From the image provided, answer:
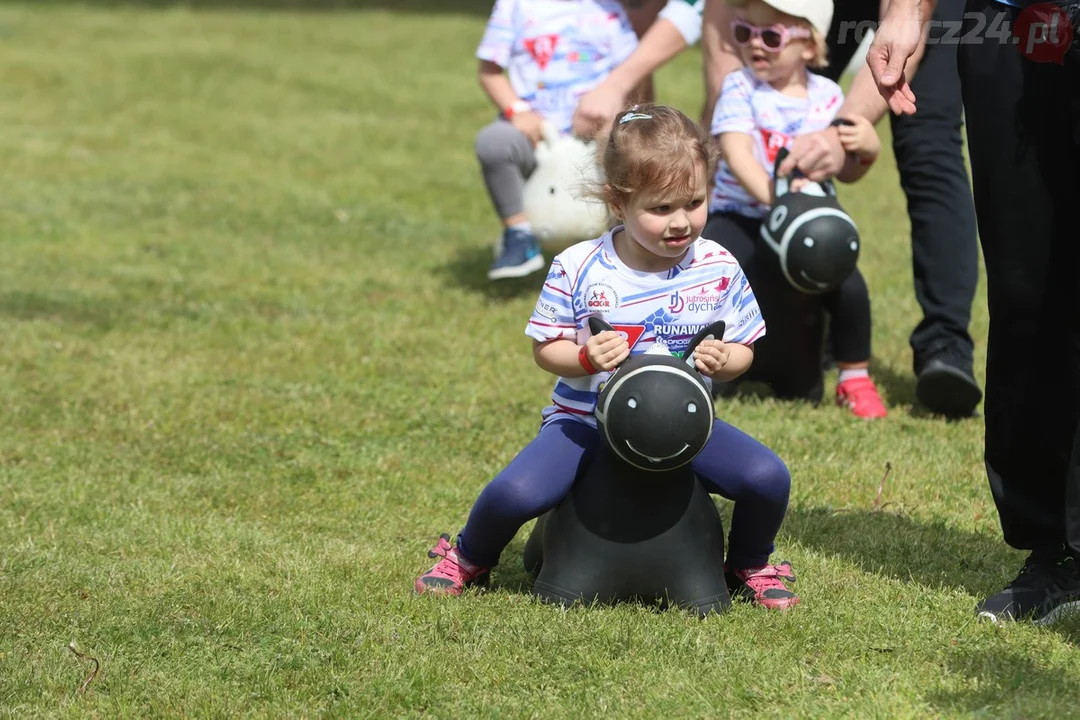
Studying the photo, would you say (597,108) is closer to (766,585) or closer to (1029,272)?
(766,585)

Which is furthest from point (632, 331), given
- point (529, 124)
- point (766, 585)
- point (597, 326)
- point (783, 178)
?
point (529, 124)

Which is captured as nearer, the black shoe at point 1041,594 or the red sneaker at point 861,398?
the black shoe at point 1041,594

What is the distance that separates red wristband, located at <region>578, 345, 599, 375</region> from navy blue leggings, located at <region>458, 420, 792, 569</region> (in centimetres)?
23

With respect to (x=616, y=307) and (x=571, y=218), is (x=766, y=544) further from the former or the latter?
(x=571, y=218)

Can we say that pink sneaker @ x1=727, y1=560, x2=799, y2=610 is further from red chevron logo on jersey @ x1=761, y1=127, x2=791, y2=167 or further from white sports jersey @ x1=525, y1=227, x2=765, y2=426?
red chevron logo on jersey @ x1=761, y1=127, x2=791, y2=167

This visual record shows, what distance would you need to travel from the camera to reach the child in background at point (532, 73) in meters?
7.80

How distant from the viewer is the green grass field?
3424 mm

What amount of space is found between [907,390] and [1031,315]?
9.51ft

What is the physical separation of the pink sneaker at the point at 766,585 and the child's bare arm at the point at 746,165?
7.18 ft

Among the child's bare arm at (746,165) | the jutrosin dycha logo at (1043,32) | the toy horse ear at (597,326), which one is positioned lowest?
the child's bare arm at (746,165)

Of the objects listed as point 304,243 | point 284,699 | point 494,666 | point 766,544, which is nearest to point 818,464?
point 766,544

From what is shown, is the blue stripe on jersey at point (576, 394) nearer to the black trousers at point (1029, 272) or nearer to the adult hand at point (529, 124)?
the black trousers at point (1029, 272)

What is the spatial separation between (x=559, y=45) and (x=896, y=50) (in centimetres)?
441

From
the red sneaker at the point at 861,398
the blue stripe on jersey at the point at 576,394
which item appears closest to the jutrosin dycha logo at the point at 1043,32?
the blue stripe on jersey at the point at 576,394
